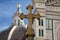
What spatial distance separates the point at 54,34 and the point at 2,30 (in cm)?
171

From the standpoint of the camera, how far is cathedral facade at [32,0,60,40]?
10156 millimetres

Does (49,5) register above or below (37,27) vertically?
above

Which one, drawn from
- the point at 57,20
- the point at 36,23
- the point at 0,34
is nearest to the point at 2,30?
the point at 0,34

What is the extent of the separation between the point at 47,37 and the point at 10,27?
129 cm

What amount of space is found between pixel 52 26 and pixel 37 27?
1.77ft

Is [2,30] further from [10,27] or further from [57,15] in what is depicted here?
[57,15]

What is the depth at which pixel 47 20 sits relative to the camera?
10.4 m

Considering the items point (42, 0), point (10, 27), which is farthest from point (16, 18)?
point (42, 0)

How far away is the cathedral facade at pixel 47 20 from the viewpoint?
10.2 metres

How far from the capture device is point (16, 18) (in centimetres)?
1044

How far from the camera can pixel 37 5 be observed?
10289mm

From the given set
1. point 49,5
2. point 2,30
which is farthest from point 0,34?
point 49,5

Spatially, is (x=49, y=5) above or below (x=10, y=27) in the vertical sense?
above

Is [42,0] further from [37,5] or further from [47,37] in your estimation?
[47,37]
